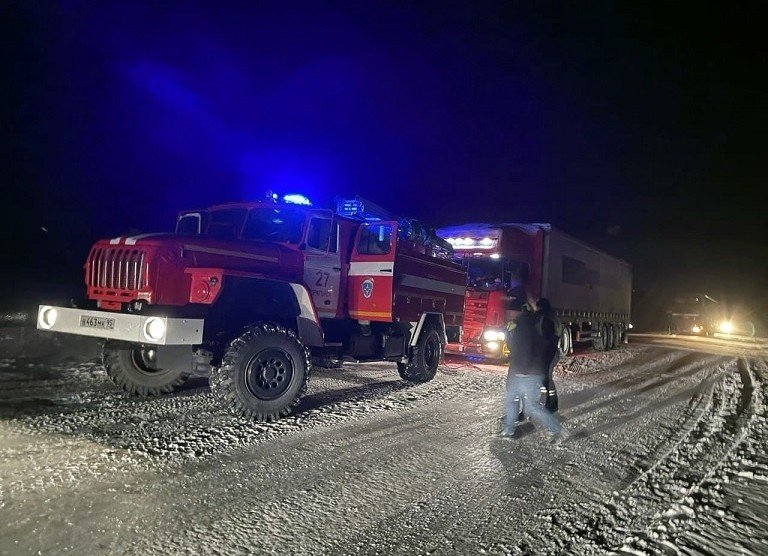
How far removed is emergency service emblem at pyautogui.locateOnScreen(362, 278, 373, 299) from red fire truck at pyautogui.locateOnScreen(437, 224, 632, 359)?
2.61m

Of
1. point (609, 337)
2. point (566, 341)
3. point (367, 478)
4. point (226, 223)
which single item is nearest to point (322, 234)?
point (226, 223)

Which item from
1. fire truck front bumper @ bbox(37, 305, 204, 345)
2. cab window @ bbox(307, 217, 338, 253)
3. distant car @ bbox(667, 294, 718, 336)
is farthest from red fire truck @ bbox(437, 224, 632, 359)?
distant car @ bbox(667, 294, 718, 336)

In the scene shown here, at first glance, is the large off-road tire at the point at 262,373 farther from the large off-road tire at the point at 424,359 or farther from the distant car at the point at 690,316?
the distant car at the point at 690,316

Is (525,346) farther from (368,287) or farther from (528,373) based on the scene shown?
(368,287)

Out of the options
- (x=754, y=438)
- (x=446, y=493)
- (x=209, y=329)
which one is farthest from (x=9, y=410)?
(x=754, y=438)

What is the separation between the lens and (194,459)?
4.81 metres

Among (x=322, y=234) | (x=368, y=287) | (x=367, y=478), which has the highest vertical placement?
(x=322, y=234)

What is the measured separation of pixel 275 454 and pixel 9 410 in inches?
148

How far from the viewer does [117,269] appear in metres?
6.20

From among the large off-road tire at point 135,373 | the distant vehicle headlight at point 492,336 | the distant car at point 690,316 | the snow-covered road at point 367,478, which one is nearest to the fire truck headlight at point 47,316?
the large off-road tire at point 135,373

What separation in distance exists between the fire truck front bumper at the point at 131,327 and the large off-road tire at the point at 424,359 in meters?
4.55

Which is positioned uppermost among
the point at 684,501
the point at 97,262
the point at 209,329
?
the point at 97,262

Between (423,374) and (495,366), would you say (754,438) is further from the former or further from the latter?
(495,366)

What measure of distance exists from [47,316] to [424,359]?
6.03 metres
